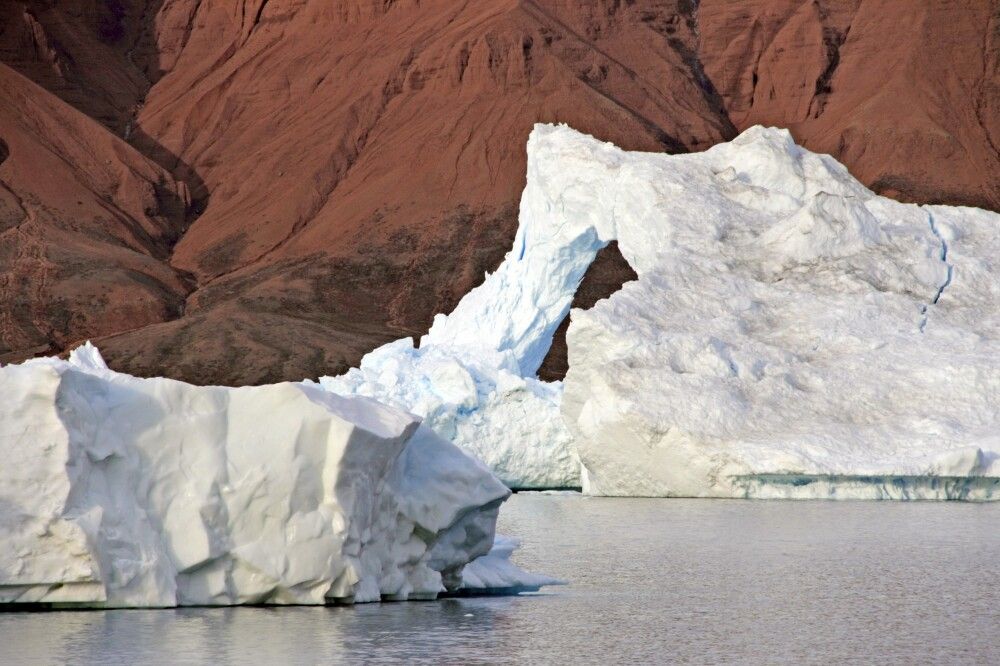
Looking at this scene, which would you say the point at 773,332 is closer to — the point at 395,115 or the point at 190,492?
the point at 190,492

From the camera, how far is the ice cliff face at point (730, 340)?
26.7 metres

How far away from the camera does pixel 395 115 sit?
6944cm

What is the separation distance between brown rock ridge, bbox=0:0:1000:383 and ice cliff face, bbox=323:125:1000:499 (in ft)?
80.3

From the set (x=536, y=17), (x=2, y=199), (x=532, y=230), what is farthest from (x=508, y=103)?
(x=532, y=230)

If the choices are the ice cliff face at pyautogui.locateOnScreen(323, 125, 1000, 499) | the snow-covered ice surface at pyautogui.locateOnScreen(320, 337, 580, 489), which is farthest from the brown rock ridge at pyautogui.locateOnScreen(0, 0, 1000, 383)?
the ice cliff face at pyautogui.locateOnScreen(323, 125, 1000, 499)

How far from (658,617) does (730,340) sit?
50.5 ft

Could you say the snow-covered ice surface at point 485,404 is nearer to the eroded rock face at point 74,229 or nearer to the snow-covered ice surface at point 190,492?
the snow-covered ice surface at point 190,492

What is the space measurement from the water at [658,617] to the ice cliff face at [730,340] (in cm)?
485

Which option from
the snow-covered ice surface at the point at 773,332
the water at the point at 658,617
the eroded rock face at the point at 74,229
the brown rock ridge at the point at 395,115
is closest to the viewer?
the water at the point at 658,617

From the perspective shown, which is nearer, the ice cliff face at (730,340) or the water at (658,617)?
the water at (658,617)

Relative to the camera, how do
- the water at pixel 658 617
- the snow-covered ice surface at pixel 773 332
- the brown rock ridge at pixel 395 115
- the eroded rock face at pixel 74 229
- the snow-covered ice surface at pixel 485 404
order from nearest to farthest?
1. the water at pixel 658 617
2. the snow-covered ice surface at pixel 773 332
3. the snow-covered ice surface at pixel 485 404
4. the eroded rock face at pixel 74 229
5. the brown rock ridge at pixel 395 115

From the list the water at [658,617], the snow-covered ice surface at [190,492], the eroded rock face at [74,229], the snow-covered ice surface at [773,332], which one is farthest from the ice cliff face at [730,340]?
the eroded rock face at [74,229]

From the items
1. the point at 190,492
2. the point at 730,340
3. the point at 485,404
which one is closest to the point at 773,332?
the point at 730,340

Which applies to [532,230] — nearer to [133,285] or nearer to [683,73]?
[133,285]
